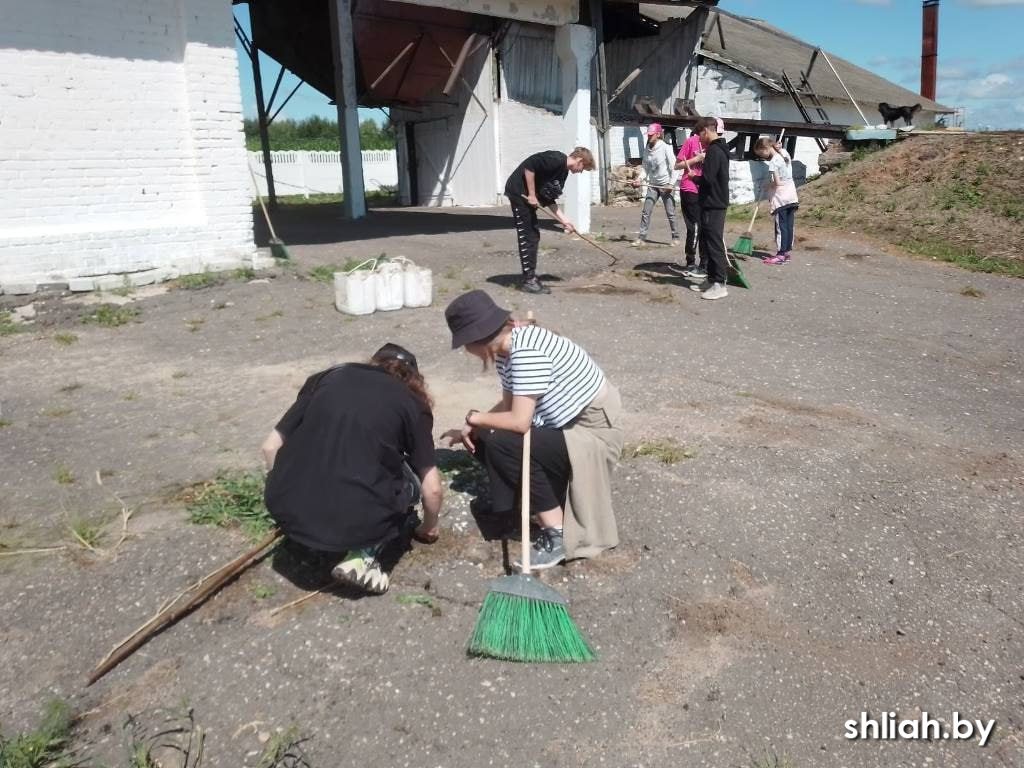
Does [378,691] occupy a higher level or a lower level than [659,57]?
lower

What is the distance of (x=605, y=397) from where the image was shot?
3518mm

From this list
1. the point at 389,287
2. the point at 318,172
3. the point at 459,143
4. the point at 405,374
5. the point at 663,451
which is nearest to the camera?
the point at 405,374

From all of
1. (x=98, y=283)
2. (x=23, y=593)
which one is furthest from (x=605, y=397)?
(x=98, y=283)

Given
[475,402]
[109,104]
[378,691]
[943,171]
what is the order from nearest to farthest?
[378,691] < [475,402] < [109,104] < [943,171]

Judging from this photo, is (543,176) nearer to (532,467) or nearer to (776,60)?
(532,467)

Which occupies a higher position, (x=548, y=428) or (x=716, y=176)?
(x=716, y=176)

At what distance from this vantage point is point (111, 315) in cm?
748

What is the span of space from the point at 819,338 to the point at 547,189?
3.04m

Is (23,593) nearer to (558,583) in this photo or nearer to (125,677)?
(125,677)

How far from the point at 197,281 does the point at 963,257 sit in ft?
33.8

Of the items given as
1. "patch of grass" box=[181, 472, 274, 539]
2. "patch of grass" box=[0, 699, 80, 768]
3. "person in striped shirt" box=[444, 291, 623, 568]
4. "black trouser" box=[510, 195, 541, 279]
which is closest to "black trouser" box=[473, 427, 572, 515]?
"person in striped shirt" box=[444, 291, 623, 568]

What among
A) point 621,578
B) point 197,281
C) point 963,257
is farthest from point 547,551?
point 963,257

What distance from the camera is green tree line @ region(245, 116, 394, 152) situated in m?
37.1

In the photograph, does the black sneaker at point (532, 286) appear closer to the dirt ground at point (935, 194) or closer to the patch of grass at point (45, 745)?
the patch of grass at point (45, 745)
